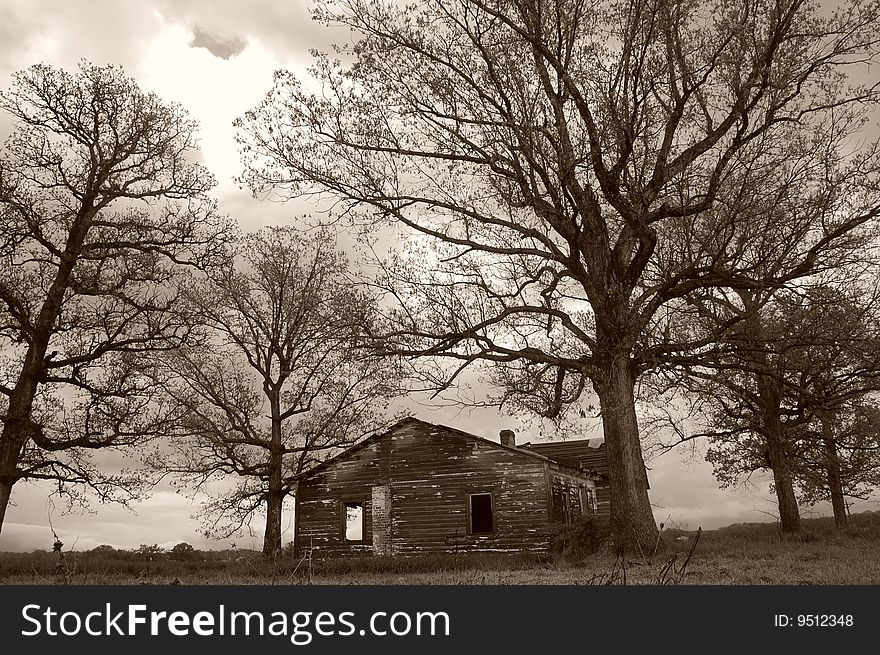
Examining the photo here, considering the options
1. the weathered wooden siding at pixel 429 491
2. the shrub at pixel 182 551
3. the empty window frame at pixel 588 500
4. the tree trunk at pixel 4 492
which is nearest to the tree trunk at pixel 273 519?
the weathered wooden siding at pixel 429 491

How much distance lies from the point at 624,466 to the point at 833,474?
16122 millimetres

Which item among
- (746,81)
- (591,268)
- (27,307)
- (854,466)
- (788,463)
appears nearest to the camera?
(746,81)

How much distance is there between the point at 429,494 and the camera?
2805cm

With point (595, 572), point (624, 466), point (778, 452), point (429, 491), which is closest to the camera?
point (595, 572)

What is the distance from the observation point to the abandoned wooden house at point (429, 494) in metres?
26.9

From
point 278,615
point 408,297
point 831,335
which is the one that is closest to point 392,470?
point 408,297

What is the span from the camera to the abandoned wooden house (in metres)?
26.9

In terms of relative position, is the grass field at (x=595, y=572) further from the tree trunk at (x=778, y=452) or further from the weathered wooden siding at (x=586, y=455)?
the weathered wooden siding at (x=586, y=455)

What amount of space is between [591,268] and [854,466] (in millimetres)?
16925

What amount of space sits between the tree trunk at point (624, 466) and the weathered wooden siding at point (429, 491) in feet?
Answer: 37.9

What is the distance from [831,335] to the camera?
15.5m

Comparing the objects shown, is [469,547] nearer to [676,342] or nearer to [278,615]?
[676,342]

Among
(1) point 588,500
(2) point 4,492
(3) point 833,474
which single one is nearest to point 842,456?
(3) point 833,474

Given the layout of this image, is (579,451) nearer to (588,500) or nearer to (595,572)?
(588,500)
